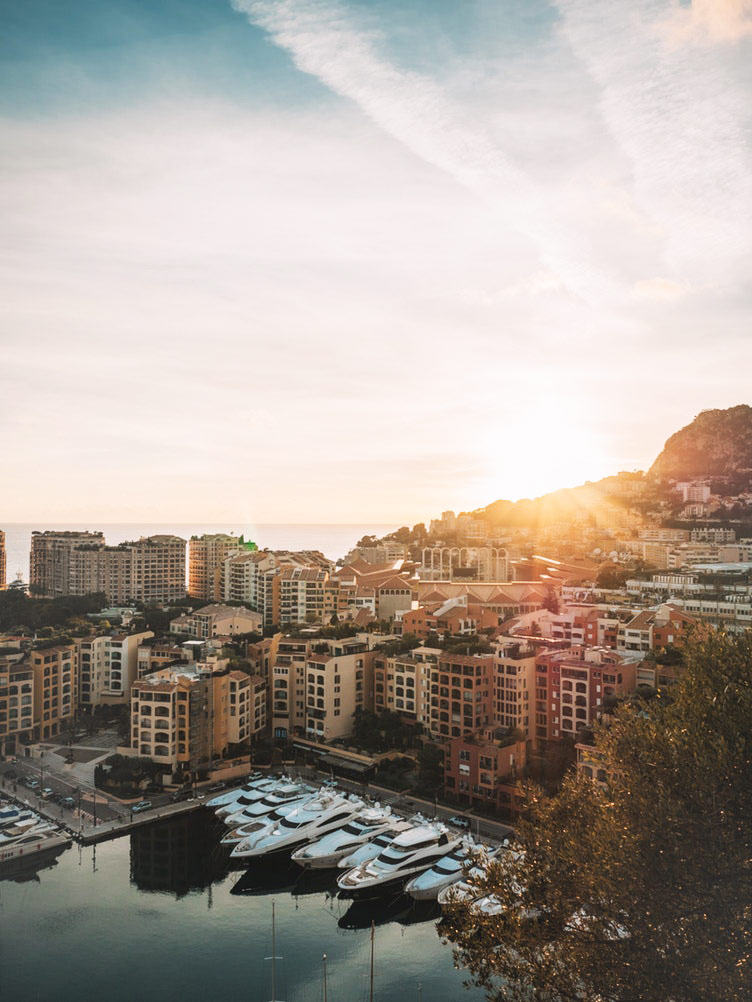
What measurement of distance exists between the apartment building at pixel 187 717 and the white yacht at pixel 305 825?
12.6ft

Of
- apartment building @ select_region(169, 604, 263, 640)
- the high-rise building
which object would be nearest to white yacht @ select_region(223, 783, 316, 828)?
apartment building @ select_region(169, 604, 263, 640)

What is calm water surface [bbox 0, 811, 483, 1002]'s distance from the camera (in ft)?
37.2

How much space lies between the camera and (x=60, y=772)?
1916 cm

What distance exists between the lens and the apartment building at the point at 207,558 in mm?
47938

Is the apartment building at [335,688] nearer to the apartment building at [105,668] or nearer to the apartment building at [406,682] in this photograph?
the apartment building at [406,682]

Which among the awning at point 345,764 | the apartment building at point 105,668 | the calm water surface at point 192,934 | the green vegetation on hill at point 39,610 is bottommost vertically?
the calm water surface at point 192,934

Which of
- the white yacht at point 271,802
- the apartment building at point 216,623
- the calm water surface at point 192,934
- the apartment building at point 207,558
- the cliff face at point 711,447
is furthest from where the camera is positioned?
the cliff face at point 711,447

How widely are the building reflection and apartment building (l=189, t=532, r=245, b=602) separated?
3046cm

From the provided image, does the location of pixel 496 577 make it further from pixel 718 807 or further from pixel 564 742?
pixel 718 807

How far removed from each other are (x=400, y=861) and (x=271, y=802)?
4172mm

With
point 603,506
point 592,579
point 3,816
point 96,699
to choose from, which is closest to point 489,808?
point 3,816

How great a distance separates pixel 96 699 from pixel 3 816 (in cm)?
893

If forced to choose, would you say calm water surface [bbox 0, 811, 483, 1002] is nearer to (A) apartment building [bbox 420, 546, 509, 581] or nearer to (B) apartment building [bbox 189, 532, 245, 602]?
(B) apartment building [bbox 189, 532, 245, 602]

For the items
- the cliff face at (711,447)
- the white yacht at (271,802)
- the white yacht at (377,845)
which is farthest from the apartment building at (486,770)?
the cliff face at (711,447)
